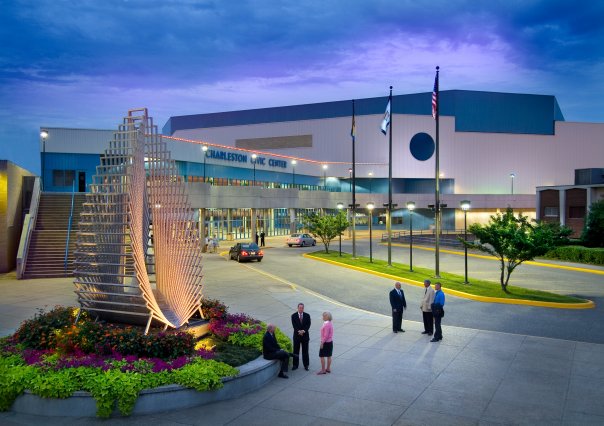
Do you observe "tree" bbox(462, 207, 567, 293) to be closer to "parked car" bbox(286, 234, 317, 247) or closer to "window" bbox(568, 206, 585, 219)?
"parked car" bbox(286, 234, 317, 247)

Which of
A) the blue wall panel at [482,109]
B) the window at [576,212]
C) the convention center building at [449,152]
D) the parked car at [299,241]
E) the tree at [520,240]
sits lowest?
the parked car at [299,241]

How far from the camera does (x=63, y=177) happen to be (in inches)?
1913

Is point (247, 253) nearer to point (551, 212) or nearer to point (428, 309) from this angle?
point (428, 309)

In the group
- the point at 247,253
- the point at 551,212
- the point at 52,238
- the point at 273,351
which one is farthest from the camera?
the point at 551,212

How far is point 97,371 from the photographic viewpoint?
10969mm

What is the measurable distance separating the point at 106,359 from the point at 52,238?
2429cm

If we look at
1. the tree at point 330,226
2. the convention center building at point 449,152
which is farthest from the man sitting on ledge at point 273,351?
the convention center building at point 449,152

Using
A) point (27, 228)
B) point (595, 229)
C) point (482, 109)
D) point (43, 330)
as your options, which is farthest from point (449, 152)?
point (43, 330)

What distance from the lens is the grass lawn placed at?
2261cm

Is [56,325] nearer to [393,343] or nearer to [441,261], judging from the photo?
[393,343]

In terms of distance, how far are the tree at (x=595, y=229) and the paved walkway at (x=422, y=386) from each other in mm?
27895

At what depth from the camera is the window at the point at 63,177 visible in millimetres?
48406

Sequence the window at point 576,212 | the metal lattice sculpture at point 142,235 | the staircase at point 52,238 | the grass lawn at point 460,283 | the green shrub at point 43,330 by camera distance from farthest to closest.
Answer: the window at point 576,212
the staircase at point 52,238
the grass lawn at point 460,283
the metal lattice sculpture at point 142,235
the green shrub at point 43,330

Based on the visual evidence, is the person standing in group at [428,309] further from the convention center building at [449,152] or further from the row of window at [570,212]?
the convention center building at [449,152]
